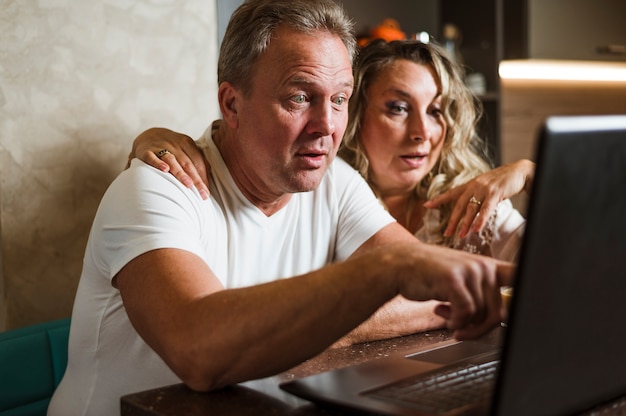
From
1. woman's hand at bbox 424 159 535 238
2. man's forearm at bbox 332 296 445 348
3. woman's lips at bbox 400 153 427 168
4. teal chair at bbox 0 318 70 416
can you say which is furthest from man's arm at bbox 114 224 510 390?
woman's lips at bbox 400 153 427 168

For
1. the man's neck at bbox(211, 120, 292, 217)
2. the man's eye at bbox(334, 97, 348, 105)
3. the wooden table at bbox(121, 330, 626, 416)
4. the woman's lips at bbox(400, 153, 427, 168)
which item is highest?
the man's eye at bbox(334, 97, 348, 105)

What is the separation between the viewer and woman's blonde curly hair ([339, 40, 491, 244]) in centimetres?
202

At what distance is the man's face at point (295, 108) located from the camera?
4.57ft

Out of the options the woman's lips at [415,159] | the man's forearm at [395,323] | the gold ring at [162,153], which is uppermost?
the gold ring at [162,153]

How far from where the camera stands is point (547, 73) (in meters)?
3.78

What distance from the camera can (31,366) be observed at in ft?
4.51

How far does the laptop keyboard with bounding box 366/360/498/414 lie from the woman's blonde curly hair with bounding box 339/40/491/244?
1030 mm

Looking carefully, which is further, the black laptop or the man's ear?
the man's ear

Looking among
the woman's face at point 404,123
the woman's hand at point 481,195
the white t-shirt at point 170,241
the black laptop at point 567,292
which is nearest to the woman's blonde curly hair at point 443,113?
the woman's face at point 404,123

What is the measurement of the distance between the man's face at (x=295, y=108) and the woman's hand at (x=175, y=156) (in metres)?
0.10

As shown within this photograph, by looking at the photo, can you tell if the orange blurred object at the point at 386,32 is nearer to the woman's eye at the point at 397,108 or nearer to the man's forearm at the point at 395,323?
the woman's eye at the point at 397,108

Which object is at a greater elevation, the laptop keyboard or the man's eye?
the man's eye

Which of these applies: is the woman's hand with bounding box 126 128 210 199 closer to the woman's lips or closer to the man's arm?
the man's arm

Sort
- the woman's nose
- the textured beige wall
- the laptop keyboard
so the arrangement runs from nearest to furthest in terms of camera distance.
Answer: the laptop keyboard, the textured beige wall, the woman's nose
